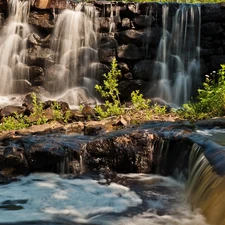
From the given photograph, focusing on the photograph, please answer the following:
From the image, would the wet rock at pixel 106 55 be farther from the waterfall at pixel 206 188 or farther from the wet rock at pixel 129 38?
the waterfall at pixel 206 188

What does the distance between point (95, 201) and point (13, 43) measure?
10030mm

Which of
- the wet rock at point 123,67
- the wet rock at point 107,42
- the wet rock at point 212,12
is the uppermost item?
the wet rock at point 212,12

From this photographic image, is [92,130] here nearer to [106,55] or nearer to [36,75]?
[106,55]

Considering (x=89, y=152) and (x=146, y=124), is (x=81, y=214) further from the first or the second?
(x=146, y=124)

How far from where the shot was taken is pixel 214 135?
611 centimetres

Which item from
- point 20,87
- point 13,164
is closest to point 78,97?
point 20,87

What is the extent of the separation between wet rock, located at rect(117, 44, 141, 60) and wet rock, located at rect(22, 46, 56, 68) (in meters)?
2.37

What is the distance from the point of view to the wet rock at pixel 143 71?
43.1 feet

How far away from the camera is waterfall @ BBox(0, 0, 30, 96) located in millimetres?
13375

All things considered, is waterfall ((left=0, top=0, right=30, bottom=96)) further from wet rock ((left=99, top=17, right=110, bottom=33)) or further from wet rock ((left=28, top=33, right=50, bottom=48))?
wet rock ((left=99, top=17, right=110, bottom=33))

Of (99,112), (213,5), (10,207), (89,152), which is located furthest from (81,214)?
(213,5)

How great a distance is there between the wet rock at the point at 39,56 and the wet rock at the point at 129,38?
239 cm

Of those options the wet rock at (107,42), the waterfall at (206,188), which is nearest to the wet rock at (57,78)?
the wet rock at (107,42)

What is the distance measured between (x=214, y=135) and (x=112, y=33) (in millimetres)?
8390
